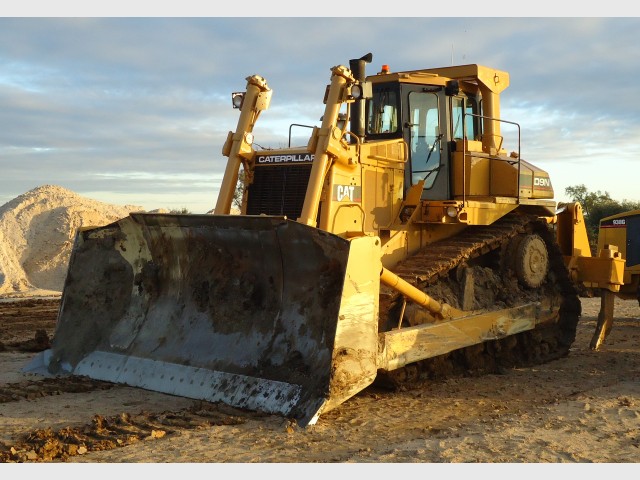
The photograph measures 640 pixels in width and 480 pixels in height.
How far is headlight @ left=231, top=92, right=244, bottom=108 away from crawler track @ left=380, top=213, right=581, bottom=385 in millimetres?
2442

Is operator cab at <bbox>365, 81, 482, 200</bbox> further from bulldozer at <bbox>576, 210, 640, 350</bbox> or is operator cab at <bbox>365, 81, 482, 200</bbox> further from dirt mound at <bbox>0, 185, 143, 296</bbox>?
dirt mound at <bbox>0, 185, 143, 296</bbox>

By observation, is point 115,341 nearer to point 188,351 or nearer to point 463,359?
point 188,351

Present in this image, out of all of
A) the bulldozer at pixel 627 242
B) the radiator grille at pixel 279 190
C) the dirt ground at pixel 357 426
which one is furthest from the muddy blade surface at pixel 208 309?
the bulldozer at pixel 627 242

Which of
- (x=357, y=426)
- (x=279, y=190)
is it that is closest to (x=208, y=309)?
(x=279, y=190)

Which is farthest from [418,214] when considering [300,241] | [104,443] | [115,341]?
[104,443]

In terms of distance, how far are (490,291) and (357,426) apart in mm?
3347

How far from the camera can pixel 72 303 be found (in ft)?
27.5

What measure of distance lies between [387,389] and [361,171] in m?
2.20

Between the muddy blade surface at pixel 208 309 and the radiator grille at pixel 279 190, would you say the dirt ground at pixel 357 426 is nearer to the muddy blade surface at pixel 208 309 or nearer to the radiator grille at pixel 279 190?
the muddy blade surface at pixel 208 309

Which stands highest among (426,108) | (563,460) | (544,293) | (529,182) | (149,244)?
(426,108)

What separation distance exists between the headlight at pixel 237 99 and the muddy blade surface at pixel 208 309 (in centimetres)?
169

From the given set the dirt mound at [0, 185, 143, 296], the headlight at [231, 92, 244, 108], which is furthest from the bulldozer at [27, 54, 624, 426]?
the dirt mound at [0, 185, 143, 296]

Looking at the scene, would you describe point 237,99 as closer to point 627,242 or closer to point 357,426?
point 357,426

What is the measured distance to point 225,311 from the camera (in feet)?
24.6
